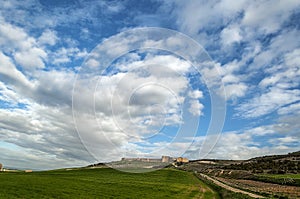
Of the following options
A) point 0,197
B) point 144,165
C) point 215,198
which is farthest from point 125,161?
point 0,197

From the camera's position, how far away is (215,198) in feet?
161

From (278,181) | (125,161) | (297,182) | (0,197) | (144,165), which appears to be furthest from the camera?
(144,165)

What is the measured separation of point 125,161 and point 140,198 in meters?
→ 140

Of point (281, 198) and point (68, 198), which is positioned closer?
point (68, 198)

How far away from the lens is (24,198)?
3644cm

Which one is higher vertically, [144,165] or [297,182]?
[144,165]

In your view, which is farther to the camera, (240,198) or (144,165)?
(144,165)

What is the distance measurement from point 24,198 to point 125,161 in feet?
487

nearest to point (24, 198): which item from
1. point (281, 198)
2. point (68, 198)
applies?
point (68, 198)

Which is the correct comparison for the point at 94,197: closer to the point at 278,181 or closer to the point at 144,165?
the point at 278,181

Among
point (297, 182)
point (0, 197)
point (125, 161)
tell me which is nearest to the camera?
point (0, 197)

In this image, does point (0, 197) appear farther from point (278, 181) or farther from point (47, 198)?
point (278, 181)

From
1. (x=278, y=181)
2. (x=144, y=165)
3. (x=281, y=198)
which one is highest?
(x=144, y=165)

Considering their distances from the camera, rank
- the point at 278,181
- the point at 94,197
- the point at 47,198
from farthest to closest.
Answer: the point at 278,181 < the point at 94,197 < the point at 47,198
